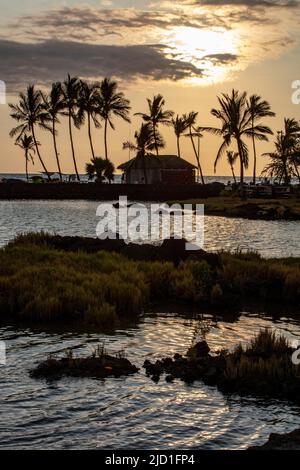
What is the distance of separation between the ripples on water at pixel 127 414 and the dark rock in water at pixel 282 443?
95cm

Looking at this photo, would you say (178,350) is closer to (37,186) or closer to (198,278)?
(198,278)

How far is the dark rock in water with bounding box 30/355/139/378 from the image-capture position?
1264 centimetres

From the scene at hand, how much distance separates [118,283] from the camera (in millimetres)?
19984

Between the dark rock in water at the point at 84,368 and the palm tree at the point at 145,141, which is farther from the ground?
the palm tree at the point at 145,141

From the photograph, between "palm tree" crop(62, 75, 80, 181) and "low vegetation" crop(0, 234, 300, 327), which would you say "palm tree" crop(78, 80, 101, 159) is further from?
"low vegetation" crop(0, 234, 300, 327)

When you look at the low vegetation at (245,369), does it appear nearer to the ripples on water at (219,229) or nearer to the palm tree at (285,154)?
the ripples on water at (219,229)

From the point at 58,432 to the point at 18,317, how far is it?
26.5 feet

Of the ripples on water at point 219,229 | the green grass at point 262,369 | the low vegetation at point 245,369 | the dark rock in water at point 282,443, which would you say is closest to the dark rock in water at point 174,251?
the ripples on water at point 219,229

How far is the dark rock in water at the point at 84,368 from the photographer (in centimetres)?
1264

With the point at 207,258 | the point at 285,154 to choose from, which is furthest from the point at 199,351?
the point at 285,154

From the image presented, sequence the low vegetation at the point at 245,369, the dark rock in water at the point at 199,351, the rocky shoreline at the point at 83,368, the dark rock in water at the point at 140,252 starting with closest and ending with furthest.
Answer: the low vegetation at the point at 245,369 → the rocky shoreline at the point at 83,368 → the dark rock in water at the point at 199,351 → the dark rock in water at the point at 140,252

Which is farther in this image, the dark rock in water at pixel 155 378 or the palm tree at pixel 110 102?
the palm tree at pixel 110 102

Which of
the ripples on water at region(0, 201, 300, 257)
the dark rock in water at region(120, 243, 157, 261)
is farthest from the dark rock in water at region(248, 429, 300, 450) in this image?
the ripples on water at region(0, 201, 300, 257)

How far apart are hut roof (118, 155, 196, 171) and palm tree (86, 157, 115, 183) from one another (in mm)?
4623
